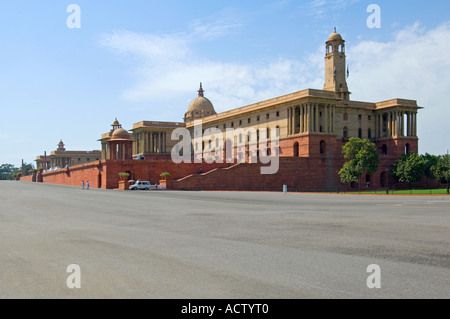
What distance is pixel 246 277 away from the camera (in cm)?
791

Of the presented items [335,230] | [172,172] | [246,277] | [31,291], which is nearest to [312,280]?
[246,277]

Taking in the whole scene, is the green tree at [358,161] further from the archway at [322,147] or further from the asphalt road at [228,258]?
the asphalt road at [228,258]

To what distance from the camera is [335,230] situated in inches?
564

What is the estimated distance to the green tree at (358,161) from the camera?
64812 mm

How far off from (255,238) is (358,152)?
187ft

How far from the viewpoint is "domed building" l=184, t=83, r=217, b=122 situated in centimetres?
11062

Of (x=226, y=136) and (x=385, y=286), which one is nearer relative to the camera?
(x=385, y=286)

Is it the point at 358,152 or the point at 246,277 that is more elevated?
the point at 358,152

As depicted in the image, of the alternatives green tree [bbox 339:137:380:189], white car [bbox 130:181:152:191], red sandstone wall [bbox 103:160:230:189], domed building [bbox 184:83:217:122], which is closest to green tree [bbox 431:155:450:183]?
green tree [bbox 339:137:380:189]

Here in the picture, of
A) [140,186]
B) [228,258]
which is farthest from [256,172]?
[228,258]
